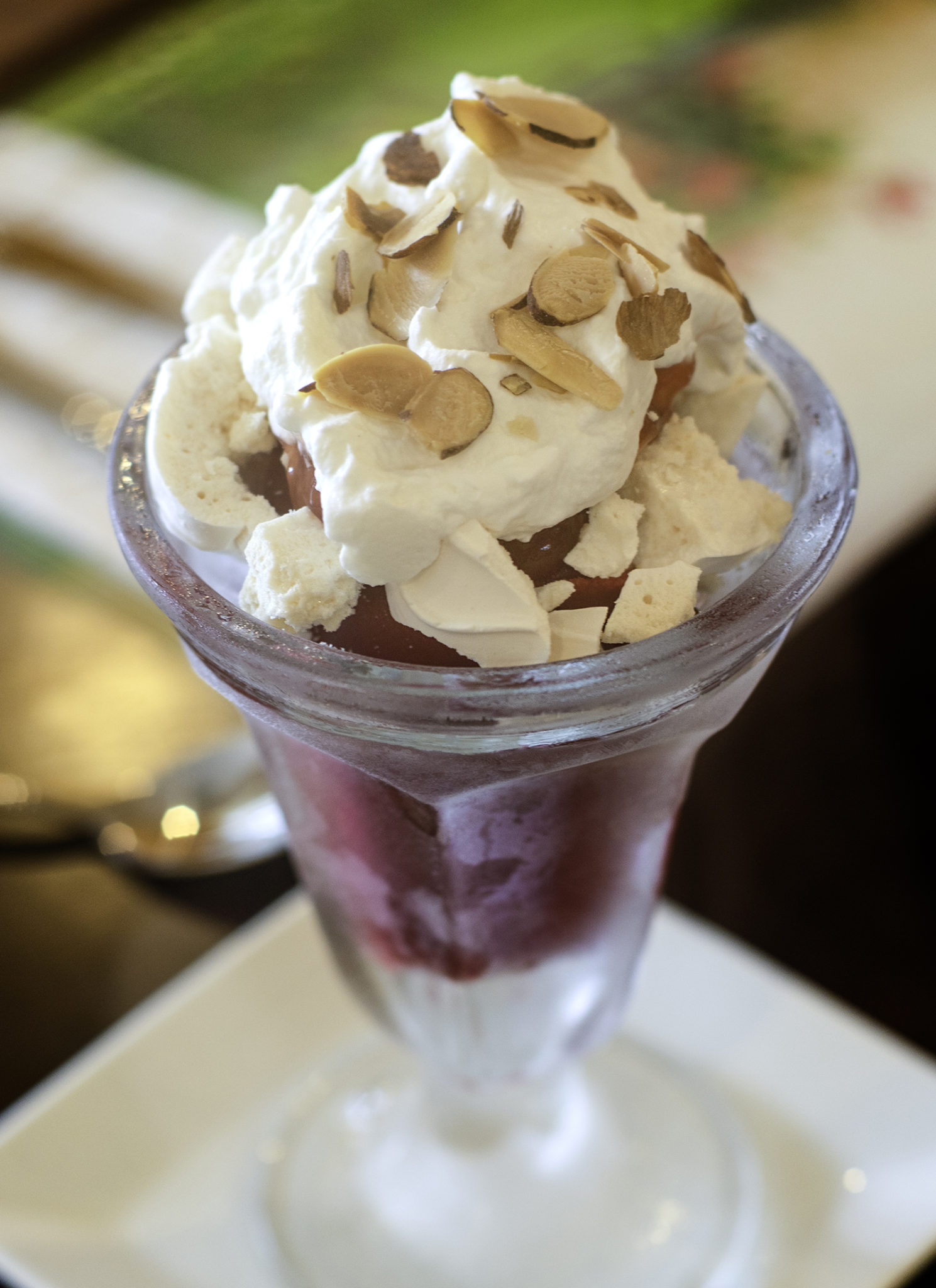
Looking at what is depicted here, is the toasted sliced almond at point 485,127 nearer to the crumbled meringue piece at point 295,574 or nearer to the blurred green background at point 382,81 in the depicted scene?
the crumbled meringue piece at point 295,574

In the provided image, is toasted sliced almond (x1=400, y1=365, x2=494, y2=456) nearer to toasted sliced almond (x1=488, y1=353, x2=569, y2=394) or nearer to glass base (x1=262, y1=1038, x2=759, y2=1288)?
toasted sliced almond (x1=488, y1=353, x2=569, y2=394)

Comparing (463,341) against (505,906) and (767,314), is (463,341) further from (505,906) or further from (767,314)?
(767,314)

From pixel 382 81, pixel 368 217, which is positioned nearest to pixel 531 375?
pixel 368 217

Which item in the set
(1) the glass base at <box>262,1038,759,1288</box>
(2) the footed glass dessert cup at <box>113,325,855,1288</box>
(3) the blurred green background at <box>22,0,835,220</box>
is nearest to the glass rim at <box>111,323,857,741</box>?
(2) the footed glass dessert cup at <box>113,325,855,1288</box>

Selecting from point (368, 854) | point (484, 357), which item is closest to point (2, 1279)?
point (368, 854)

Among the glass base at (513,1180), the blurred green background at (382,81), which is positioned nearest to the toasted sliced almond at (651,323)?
the glass base at (513,1180)

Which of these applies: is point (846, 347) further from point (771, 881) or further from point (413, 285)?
point (413, 285)
